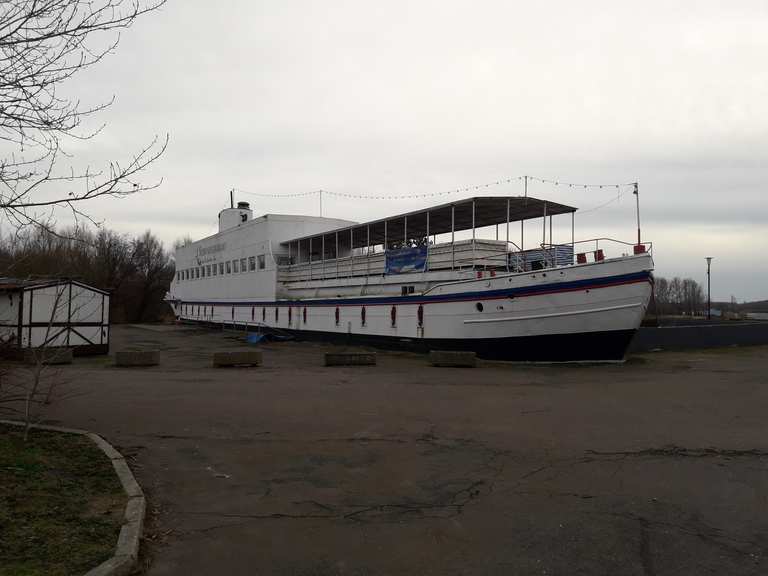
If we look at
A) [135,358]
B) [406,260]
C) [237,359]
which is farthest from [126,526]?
[406,260]

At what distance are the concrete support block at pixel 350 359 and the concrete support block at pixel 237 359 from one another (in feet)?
6.99

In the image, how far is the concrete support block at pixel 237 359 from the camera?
16.8 m

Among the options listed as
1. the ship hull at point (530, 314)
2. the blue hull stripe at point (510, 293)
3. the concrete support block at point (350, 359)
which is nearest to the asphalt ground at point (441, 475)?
the ship hull at point (530, 314)

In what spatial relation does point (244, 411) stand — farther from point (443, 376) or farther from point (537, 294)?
point (537, 294)

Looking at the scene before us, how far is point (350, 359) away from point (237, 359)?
333cm

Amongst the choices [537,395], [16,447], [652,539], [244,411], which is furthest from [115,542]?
[537,395]

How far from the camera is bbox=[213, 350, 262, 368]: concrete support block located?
16.8m

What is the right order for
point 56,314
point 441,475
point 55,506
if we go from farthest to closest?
point 56,314 < point 441,475 < point 55,506

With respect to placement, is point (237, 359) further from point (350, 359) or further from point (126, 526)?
point (126, 526)

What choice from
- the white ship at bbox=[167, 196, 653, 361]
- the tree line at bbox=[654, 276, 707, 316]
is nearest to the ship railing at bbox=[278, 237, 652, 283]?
the white ship at bbox=[167, 196, 653, 361]

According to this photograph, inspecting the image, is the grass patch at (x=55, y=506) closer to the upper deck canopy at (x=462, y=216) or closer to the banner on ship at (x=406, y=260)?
the upper deck canopy at (x=462, y=216)

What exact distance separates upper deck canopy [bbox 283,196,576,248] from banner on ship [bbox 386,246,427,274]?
659 mm

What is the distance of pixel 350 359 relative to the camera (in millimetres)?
17250

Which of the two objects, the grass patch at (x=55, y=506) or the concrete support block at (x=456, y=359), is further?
the concrete support block at (x=456, y=359)
